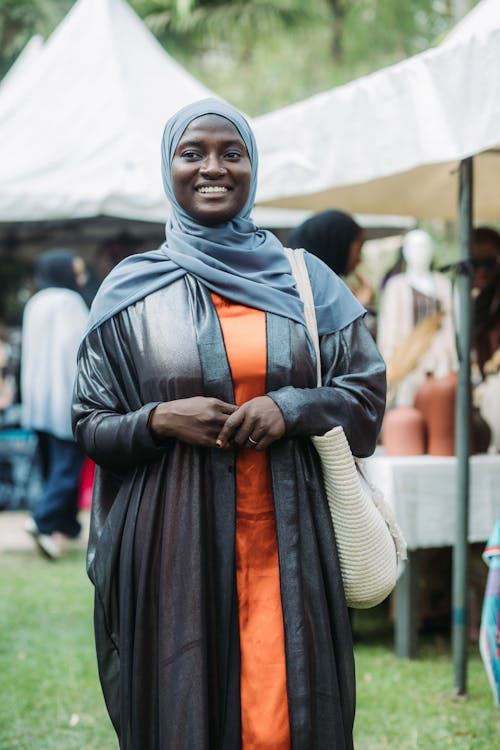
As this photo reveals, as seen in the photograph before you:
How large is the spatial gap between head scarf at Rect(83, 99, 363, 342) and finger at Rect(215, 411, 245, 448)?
0.93 feet

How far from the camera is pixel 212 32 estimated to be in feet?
58.5

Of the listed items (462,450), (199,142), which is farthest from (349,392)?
(462,450)

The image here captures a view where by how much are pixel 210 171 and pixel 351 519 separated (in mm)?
883

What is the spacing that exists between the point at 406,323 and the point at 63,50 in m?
4.91

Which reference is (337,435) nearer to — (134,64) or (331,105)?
(331,105)

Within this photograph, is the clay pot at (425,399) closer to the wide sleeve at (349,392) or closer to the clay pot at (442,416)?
the clay pot at (442,416)

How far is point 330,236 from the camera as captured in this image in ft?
14.5

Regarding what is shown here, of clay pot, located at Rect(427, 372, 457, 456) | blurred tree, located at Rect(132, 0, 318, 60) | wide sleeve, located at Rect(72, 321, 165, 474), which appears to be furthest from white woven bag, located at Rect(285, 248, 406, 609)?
blurred tree, located at Rect(132, 0, 318, 60)

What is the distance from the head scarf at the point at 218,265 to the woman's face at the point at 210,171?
0.02m

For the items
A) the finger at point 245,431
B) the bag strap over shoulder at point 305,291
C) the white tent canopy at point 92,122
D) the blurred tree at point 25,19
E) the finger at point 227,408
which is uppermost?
the blurred tree at point 25,19

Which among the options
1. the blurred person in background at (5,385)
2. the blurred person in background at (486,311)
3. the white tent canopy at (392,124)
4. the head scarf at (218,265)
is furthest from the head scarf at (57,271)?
the head scarf at (218,265)

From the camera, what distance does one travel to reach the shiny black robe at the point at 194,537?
227 centimetres

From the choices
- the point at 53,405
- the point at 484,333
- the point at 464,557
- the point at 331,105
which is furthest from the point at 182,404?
the point at 53,405

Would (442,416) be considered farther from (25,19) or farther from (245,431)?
(25,19)
